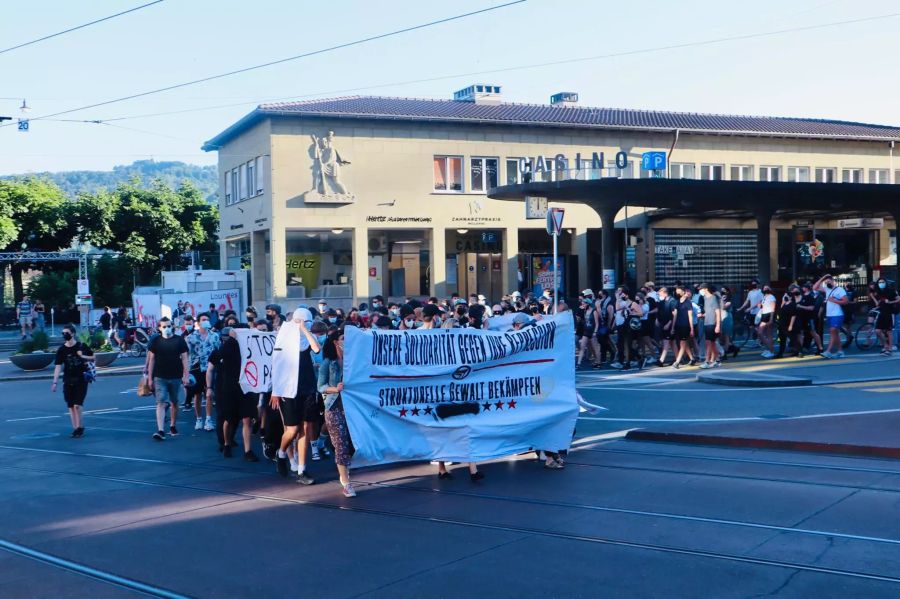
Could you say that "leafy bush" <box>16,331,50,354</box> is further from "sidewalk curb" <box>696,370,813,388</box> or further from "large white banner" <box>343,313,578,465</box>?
"large white banner" <box>343,313,578,465</box>

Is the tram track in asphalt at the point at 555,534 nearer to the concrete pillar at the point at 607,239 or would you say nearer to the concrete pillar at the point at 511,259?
the concrete pillar at the point at 607,239

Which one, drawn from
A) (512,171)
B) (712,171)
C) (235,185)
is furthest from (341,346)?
(712,171)

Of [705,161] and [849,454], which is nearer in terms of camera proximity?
[849,454]

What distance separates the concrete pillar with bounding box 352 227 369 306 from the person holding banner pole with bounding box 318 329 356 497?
28867 millimetres

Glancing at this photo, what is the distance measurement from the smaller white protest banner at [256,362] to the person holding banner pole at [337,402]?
2.33 m

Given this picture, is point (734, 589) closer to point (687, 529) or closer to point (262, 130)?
point (687, 529)

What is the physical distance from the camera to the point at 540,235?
42594 mm

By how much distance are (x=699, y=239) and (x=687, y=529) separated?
35.5 meters

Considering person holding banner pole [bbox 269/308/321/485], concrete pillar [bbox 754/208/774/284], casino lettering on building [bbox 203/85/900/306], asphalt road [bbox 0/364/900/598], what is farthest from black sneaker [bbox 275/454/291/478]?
casino lettering on building [bbox 203/85/900/306]

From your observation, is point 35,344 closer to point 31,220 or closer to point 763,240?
point 763,240

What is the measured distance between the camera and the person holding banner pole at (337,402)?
9.49 metres

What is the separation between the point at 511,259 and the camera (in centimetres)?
4088

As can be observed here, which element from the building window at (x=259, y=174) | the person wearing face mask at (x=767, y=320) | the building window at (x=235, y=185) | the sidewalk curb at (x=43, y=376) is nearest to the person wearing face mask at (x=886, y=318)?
the person wearing face mask at (x=767, y=320)

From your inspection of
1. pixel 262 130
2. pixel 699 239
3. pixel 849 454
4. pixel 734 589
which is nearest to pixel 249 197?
pixel 262 130
